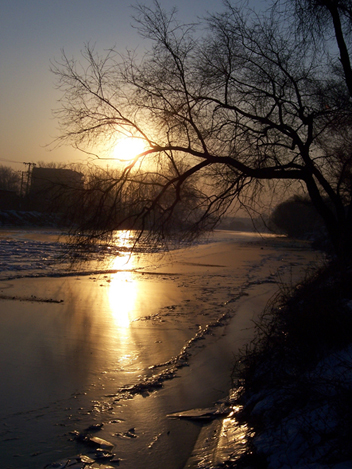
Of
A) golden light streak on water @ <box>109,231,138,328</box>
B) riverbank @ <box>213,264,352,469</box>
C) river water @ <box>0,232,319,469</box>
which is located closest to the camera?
riverbank @ <box>213,264,352,469</box>

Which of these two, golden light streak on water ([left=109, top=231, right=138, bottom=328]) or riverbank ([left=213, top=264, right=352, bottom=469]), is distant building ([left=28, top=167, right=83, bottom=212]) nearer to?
golden light streak on water ([left=109, top=231, right=138, bottom=328])

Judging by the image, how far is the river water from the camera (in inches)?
181

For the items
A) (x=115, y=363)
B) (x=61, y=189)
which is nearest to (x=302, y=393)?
(x=115, y=363)

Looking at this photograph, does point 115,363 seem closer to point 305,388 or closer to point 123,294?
point 305,388

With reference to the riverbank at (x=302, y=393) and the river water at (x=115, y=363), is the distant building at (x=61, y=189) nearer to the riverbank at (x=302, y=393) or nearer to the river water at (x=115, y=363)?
the river water at (x=115, y=363)

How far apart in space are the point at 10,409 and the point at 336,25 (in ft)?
29.1

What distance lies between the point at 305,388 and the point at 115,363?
3638 millimetres

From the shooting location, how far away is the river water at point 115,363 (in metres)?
4.59

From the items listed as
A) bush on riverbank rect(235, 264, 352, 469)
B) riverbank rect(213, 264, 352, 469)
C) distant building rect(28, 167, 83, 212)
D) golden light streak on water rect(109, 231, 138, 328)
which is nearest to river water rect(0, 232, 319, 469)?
golden light streak on water rect(109, 231, 138, 328)

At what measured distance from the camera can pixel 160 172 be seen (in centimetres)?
928

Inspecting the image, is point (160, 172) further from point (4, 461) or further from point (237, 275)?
point (237, 275)

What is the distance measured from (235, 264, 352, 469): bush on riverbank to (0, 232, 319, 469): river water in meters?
0.81

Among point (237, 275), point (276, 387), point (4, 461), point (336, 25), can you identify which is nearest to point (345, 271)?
point (276, 387)

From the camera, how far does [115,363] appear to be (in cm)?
703
